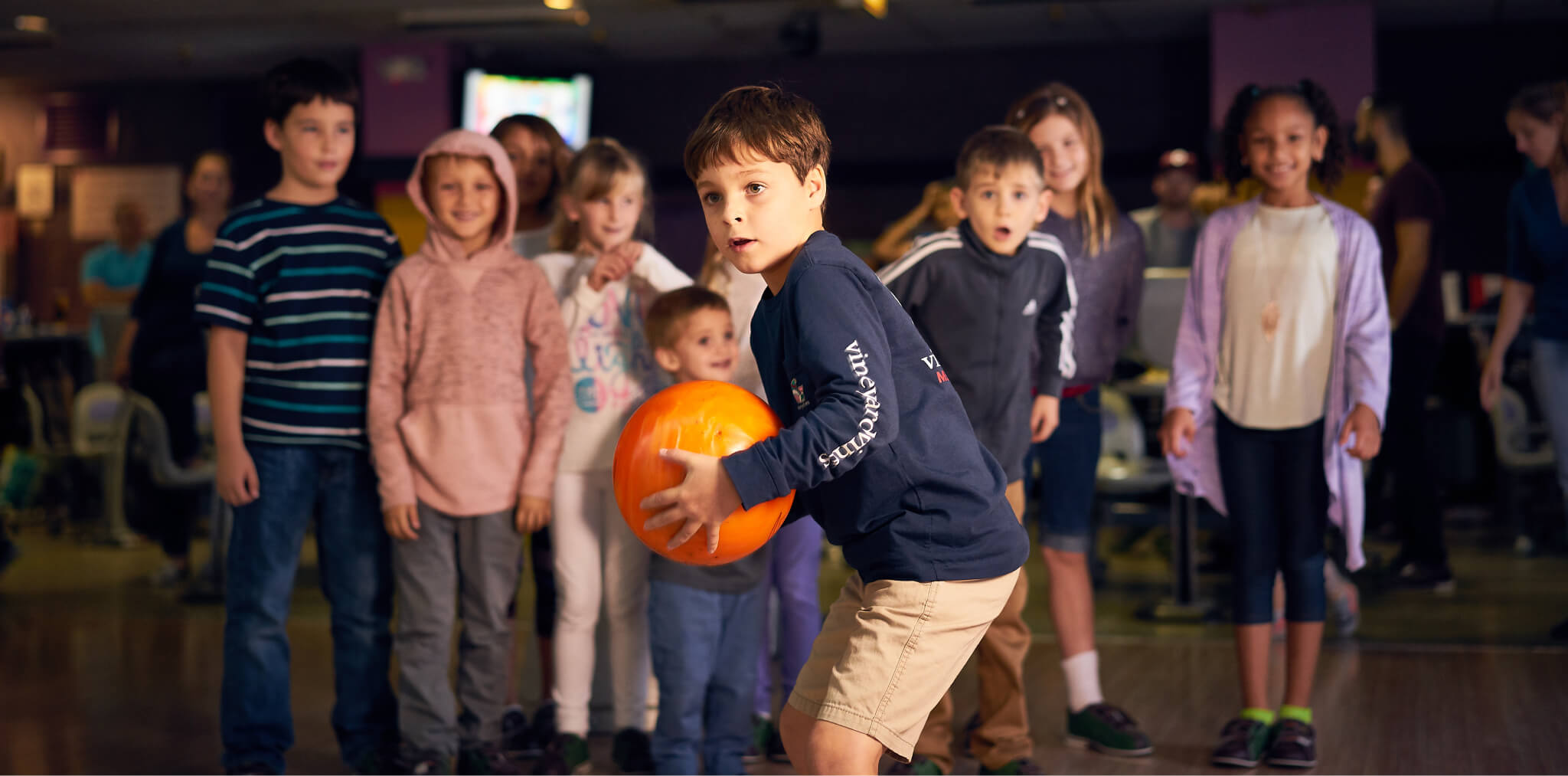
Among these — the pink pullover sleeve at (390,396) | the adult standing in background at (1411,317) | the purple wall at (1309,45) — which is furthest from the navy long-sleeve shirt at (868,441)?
the purple wall at (1309,45)

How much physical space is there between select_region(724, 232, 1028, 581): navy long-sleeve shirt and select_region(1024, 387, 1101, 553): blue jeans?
1237 millimetres

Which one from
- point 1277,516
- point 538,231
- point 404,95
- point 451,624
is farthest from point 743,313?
point 404,95

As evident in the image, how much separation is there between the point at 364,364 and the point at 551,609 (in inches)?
30.9

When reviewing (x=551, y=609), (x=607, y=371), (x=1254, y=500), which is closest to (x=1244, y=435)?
(x=1254, y=500)

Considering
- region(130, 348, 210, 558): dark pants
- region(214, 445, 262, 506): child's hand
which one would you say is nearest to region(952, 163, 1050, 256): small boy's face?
region(214, 445, 262, 506): child's hand

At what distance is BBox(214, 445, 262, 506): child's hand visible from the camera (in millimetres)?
2777

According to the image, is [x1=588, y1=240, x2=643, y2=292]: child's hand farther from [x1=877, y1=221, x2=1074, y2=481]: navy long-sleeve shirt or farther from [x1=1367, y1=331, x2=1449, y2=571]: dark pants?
[x1=1367, y1=331, x2=1449, y2=571]: dark pants

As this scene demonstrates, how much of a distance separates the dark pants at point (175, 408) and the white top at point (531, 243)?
8.44ft

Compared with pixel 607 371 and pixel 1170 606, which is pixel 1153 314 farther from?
pixel 607 371

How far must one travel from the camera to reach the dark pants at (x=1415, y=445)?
16.7 ft

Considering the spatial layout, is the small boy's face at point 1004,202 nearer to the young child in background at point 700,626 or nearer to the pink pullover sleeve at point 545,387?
the young child in background at point 700,626

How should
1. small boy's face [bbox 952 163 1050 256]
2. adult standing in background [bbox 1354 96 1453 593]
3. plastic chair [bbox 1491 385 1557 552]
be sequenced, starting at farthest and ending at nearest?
plastic chair [bbox 1491 385 1557 552] < adult standing in background [bbox 1354 96 1453 593] < small boy's face [bbox 952 163 1050 256]

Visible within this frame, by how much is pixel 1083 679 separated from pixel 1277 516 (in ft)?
1.92

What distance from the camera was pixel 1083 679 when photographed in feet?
10.0
